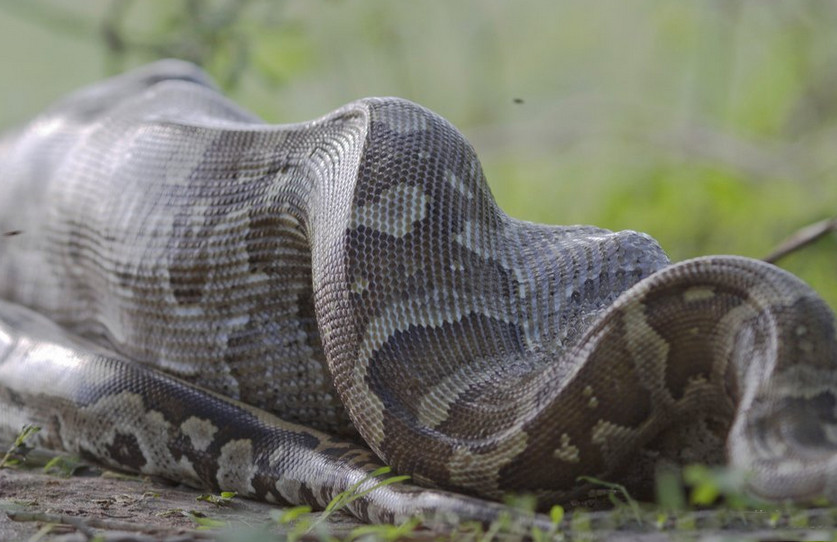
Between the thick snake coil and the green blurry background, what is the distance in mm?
7520

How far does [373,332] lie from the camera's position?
3.56 meters

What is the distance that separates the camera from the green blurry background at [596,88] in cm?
A: 1334

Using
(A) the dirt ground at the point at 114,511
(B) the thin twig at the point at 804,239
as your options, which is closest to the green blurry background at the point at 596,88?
(B) the thin twig at the point at 804,239

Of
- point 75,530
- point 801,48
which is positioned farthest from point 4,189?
point 801,48

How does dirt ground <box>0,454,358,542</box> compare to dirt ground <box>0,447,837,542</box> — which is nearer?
dirt ground <box>0,447,837,542</box>

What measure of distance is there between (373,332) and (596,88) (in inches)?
549

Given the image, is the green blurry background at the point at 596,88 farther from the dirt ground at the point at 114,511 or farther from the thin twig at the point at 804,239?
the dirt ground at the point at 114,511

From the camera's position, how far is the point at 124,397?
4.56 meters

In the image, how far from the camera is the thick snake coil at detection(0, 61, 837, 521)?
118 inches

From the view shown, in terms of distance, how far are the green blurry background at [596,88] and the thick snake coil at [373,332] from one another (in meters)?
7.52

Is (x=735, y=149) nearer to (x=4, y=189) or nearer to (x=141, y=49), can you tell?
(x=141, y=49)

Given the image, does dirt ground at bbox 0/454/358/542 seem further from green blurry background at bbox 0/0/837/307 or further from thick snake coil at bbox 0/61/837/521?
green blurry background at bbox 0/0/837/307

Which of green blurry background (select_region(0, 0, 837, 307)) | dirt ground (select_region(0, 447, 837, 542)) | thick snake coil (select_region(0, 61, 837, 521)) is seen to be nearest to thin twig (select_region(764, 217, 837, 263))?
thick snake coil (select_region(0, 61, 837, 521))

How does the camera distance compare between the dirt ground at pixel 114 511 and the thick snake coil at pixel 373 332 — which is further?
the thick snake coil at pixel 373 332
